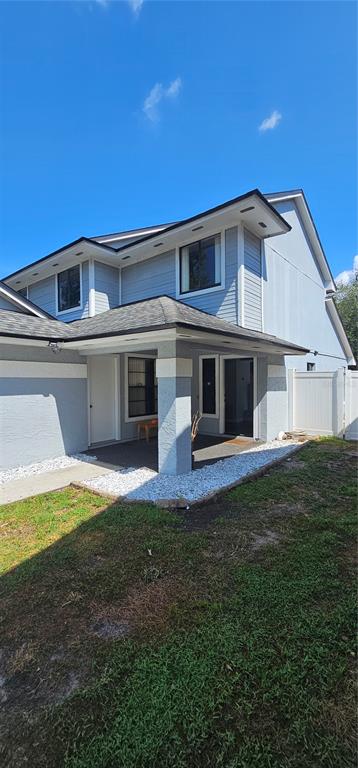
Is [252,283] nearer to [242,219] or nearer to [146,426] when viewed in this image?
[242,219]

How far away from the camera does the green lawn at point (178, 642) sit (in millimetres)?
1848

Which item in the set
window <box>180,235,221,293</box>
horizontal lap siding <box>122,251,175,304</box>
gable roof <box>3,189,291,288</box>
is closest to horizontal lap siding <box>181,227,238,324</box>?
window <box>180,235,221,293</box>

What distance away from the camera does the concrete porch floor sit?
26.5ft

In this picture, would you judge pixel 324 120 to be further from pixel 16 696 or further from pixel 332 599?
pixel 16 696

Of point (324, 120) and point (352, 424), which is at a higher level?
point (324, 120)

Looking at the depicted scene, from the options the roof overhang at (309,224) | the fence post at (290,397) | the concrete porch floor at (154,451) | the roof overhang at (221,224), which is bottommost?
the concrete porch floor at (154,451)

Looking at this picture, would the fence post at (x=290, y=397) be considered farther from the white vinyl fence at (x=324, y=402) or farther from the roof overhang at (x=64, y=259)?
the roof overhang at (x=64, y=259)

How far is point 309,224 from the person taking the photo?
1359 cm

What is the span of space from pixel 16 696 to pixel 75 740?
588 millimetres

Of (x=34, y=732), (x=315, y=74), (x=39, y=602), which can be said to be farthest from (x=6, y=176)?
(x=34, y=732)

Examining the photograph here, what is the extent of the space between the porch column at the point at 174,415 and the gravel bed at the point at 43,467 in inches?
99.3

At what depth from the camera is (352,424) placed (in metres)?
11.2

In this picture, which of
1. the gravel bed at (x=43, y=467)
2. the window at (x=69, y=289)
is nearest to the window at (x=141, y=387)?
the gravel bed at (x=43, y=467)

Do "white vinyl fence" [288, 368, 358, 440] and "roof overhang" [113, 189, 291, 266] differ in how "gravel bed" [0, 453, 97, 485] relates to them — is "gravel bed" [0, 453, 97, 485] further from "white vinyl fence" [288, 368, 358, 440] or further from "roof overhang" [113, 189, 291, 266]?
"white vinyl fence" [288, 368, 358, 440]
